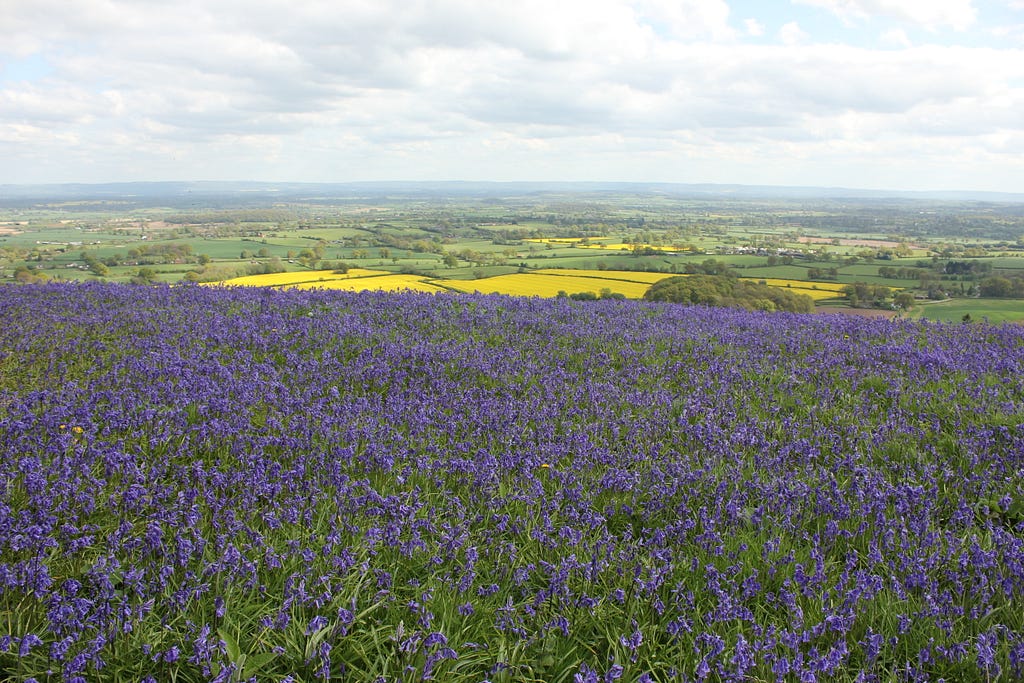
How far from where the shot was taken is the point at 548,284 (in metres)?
23.5

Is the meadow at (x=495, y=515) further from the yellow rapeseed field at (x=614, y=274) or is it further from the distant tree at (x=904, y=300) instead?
the yellow rapeseed field at (x=614, y=274)

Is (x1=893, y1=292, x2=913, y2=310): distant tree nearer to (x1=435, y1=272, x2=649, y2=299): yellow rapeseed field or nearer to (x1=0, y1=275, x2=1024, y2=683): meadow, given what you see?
(x1=435, y1=272, x2=649, y2=299): yellow rapeseed field

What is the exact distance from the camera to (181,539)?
2.68m

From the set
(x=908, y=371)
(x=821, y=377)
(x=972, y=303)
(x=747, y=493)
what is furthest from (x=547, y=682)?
(x=972, y=303)

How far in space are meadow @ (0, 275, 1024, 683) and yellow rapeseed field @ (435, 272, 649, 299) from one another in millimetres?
13857

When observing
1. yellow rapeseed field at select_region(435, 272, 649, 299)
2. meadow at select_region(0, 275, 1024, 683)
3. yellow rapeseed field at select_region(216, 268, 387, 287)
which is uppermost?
yellow rapeseed field at select_region(216, 268, 387, 287)

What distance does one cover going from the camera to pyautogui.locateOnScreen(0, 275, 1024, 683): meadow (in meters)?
2.34

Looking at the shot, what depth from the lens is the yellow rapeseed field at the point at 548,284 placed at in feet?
67.8

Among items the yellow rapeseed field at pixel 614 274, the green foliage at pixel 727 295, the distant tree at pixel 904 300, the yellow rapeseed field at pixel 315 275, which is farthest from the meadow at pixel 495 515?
the yellow rapeseed field at pixel 614 274

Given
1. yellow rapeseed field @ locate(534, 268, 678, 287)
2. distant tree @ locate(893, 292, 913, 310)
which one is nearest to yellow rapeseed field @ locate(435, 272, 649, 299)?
yellow rapeseed field @ locate(534, 268, 678, 287)

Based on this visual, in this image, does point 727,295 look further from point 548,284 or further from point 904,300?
point 548,284

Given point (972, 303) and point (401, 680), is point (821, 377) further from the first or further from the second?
Result: point (972, 303)

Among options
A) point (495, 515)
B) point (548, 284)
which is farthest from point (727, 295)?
point (495, 515)

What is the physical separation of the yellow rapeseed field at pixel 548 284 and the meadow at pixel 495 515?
13857 millimetres
